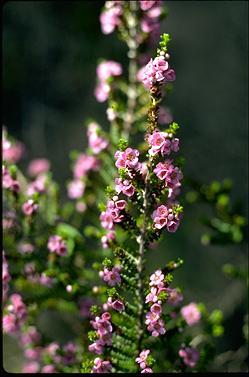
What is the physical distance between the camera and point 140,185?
2.70 m

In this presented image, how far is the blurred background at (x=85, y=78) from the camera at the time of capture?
762 cm

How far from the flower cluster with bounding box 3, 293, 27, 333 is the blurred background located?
367 cm

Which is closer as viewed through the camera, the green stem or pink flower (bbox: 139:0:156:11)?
pink flower (bbox: 139:0:156:11)

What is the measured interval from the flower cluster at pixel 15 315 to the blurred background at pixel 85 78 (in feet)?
12.1

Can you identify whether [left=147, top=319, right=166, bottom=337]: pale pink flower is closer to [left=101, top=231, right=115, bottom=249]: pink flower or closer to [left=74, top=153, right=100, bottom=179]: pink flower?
[left=101, top=231, right=115, bottom=249]: pink flower

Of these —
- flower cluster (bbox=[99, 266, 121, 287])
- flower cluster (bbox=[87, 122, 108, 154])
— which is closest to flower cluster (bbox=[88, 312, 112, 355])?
flower cluster (bbox=[99, 266, 121, 287])

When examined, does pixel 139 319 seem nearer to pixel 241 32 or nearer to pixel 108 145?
pixel 108 145

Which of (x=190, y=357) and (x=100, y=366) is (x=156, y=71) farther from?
(x=190, y=357)

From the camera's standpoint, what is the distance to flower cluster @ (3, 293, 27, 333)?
3.65 metres

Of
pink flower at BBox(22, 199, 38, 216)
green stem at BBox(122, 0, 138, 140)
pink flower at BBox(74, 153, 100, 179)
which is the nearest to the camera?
pink flower at BBox(22, 199, 38, 216)

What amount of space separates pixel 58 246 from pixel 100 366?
113 cm

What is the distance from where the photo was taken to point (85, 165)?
4570mm

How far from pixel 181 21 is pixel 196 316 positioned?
633 cm

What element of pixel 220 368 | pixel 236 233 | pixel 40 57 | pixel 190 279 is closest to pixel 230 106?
pixel 190 279
